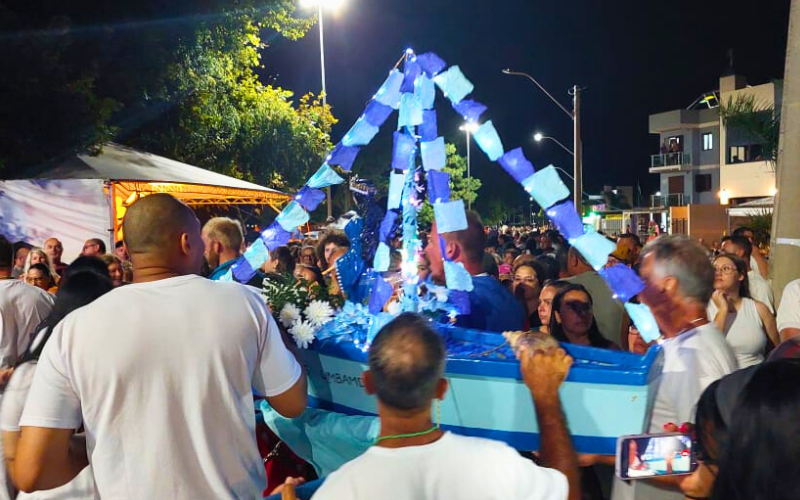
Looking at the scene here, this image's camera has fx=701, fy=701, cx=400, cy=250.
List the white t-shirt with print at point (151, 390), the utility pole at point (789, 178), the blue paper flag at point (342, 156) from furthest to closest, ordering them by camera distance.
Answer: the utility pole at point (789, 178) → the blue paper flag at point (342, 156) → the white t-shirt with print at point (151, 390)

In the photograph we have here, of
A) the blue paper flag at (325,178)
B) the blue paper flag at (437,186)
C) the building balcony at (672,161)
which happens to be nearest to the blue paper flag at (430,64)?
the blue paper flag at (437,186)

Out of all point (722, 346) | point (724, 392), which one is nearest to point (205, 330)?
point (724, 392)

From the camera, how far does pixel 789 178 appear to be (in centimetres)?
646

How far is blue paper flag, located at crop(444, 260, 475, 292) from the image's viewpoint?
464 cm

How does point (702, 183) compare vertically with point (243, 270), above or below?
above

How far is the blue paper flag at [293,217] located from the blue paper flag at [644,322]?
237 cm

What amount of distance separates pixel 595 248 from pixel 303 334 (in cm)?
175

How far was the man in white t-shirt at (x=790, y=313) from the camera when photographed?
465 cm

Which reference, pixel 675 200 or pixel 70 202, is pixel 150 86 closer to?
pixel 70 202

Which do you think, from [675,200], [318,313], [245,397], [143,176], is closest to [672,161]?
[675,200]

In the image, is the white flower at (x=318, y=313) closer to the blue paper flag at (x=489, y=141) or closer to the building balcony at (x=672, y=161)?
the blue paper flag at (x=489, y=141)

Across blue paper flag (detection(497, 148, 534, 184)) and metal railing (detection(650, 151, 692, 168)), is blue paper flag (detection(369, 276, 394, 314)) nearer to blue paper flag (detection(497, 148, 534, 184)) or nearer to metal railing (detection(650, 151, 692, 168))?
blue paper flag (detection(497, 148, 534, 184))

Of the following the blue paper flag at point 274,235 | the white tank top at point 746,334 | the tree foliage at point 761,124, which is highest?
the tree foliage at point 761,124

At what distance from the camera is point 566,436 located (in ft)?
8.66
